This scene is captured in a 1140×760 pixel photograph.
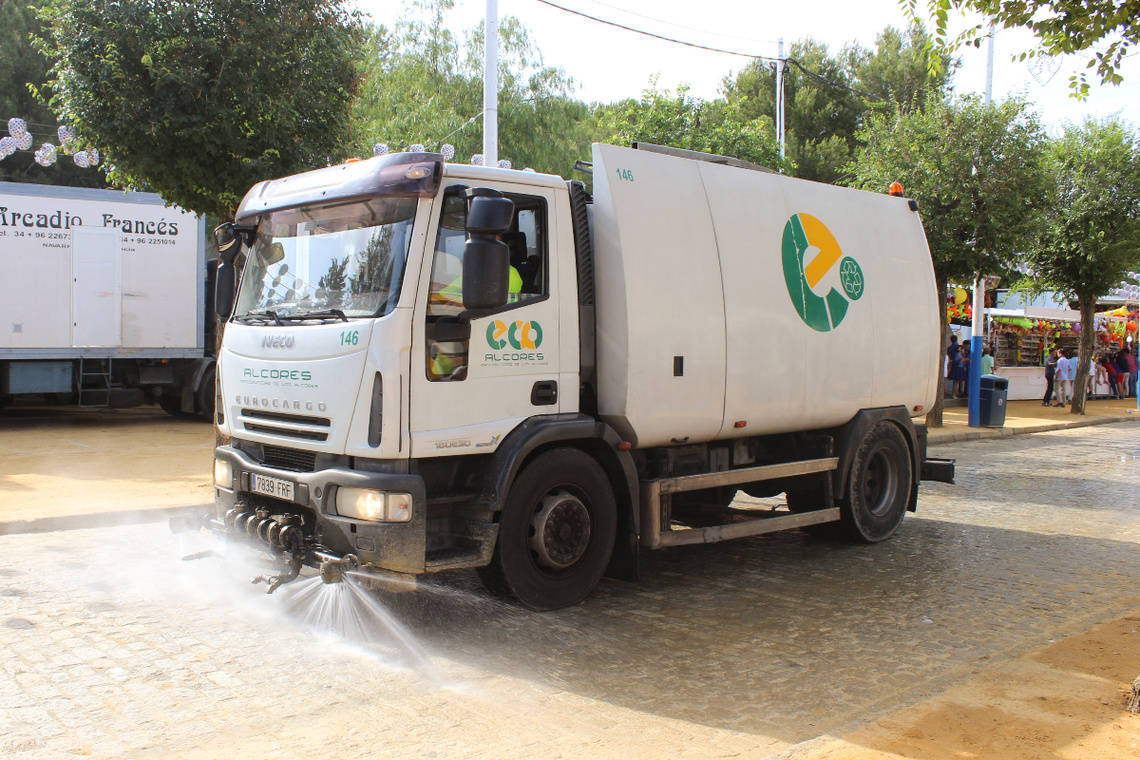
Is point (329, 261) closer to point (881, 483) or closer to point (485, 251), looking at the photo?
point (485, 251)

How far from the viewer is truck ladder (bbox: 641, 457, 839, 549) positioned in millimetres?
6094

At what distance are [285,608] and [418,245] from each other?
8.13 ft

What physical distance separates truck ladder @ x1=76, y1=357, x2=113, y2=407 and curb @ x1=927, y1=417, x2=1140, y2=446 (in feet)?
47.1

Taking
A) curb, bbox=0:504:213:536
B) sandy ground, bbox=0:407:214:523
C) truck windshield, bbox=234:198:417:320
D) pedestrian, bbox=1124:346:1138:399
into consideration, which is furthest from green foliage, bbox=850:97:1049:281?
pedestrian, bbox=1124:346:1138:399

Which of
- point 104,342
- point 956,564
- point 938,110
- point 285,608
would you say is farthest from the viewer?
point 938,110

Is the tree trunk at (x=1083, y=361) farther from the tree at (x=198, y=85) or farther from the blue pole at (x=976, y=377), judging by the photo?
the tree at (x=198, y=85)

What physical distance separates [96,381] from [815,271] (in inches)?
497

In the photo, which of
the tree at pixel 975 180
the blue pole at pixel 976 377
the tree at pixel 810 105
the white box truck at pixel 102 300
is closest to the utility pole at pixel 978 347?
the blue pole at pixel 976 377

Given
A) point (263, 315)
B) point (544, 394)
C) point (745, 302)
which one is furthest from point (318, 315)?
point (745, 302)

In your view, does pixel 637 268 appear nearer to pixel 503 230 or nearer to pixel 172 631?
pixel 503 230

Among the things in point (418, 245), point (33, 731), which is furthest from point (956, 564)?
point (33, 731)

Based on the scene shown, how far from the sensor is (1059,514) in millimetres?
9828

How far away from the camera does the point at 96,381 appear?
50.2ft

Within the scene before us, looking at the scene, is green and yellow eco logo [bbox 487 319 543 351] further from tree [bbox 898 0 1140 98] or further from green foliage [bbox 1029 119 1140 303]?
green foliage [bbox 1029 119 1140 303]
